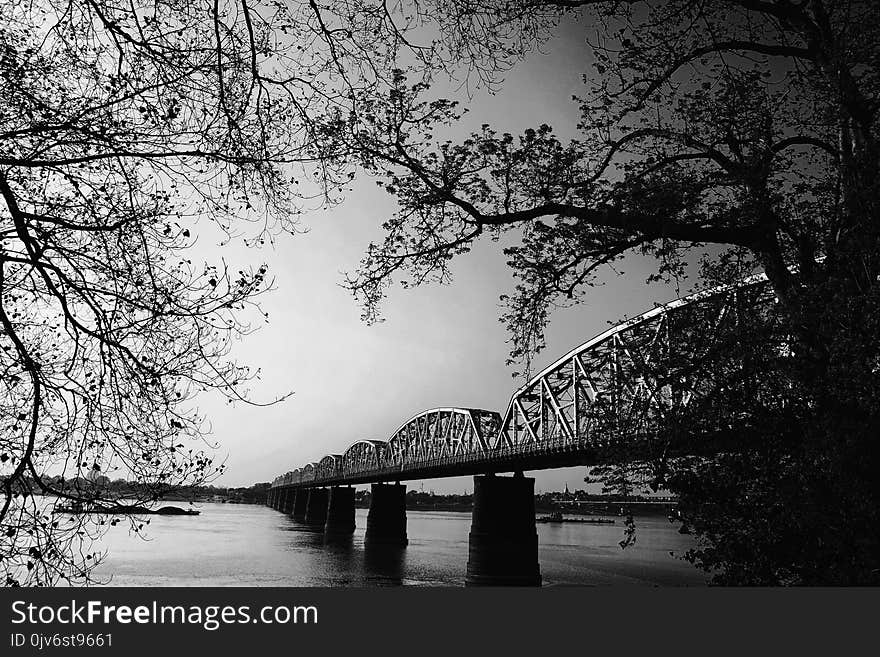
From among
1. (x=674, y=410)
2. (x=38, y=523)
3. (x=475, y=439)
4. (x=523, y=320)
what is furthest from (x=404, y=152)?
(x=475, y=439)

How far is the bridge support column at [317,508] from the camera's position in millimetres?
134375

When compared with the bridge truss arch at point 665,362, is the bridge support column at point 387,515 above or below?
below

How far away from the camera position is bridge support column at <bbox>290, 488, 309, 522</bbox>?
157425mm

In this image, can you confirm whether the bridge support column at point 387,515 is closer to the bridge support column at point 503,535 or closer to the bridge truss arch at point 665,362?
the bridge support column at point 503,535

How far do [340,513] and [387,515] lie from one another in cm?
2363

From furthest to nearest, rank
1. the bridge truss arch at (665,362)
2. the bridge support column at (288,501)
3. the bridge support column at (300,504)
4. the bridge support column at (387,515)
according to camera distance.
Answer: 1. the bridge support column at (288,501)
2. the bridge support column at (300,504)
3. the bridge support column at (387,515)
4. the bridge truss arch at (665,362)

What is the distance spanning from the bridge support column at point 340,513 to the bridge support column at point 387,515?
688 inches

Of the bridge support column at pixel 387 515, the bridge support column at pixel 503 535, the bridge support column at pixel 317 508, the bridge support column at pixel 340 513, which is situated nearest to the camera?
the bridge support column at pixel 503 535

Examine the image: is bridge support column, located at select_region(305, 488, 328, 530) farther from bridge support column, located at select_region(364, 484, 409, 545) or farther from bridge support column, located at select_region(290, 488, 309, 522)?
bridge support column, located at select_region(364, 484, 409, 545)

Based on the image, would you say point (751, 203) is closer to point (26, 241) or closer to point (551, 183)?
point (551, 183)

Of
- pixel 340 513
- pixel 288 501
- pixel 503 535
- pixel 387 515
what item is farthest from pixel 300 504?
pixel 503 535

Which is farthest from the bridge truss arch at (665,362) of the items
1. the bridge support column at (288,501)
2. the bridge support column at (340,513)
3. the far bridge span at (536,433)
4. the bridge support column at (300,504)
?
the bridge support column at (288,501)

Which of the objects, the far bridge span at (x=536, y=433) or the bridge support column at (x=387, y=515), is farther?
the bridge support column at (x=387, y=515)

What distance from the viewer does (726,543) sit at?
9391mm
